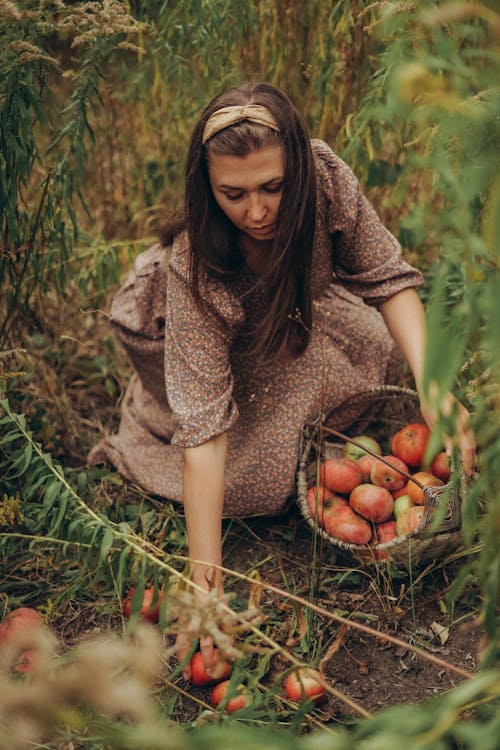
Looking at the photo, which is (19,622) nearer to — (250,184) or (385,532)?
(385,532)

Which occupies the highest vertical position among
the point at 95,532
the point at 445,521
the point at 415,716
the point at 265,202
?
the point at 265,202

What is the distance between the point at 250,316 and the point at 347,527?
600 mm

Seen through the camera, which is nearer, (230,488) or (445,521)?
(445,521)

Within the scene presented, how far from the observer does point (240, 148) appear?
4.89ft

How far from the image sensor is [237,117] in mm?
1507

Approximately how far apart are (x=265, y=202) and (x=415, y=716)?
1.11m

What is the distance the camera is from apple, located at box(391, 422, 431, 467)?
1892 millimetres

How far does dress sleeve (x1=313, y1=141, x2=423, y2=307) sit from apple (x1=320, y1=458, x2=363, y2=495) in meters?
0.45

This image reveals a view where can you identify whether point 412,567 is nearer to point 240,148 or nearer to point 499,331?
point 240,148

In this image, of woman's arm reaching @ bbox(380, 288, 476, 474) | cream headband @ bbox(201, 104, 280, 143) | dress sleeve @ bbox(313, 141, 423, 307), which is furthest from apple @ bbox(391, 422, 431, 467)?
cream headband @ bbox(201, 104, 280, 143)

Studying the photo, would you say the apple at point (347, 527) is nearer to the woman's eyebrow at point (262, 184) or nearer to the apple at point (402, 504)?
the apple at point (402, 504)

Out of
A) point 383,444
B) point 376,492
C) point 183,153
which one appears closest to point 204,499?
point 376,492

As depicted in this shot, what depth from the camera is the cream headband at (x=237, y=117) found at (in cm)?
151

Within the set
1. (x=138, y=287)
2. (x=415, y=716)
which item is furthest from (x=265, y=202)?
(x=415, y=716)
